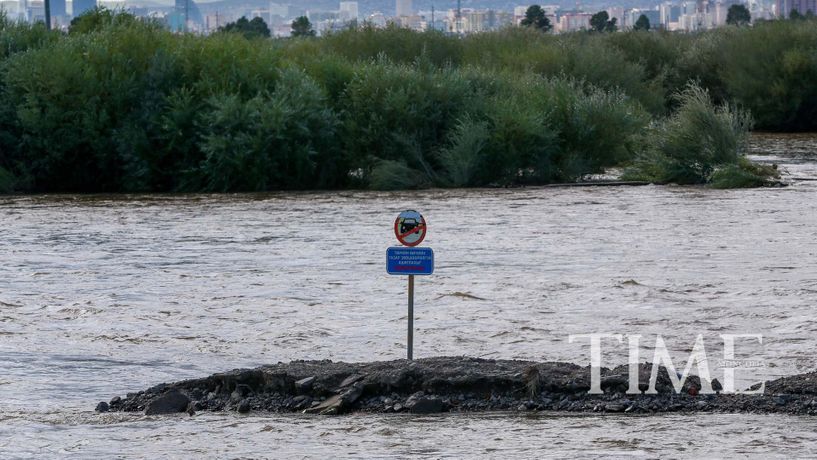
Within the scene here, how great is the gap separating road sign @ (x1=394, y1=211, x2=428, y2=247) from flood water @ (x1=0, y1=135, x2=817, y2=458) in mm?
2145

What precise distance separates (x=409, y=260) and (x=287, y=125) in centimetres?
2298

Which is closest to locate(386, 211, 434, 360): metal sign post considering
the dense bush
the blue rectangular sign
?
the blue rectangular sign

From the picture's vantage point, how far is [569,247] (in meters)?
24.5

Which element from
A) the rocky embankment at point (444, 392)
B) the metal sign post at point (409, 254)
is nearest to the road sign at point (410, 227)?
the metal sign post at point (409, 254)

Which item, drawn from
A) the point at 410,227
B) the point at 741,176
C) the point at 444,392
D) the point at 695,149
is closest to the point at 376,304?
the point at 410,227

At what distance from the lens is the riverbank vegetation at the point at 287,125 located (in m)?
36.0

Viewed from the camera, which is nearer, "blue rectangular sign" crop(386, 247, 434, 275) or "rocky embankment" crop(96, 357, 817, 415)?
"rocky embankment" crop(96, 357, 817, 415)

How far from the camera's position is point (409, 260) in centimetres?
1334

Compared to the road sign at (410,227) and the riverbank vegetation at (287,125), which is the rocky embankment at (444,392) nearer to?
the road sign at (410,227)

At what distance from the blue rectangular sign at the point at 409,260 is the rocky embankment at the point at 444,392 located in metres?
0.86

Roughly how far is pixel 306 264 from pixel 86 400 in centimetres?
970

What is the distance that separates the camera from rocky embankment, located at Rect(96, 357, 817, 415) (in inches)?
467

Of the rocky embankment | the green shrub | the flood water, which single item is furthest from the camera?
the green shrub

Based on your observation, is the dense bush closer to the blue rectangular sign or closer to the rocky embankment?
the blue rectangular sign
